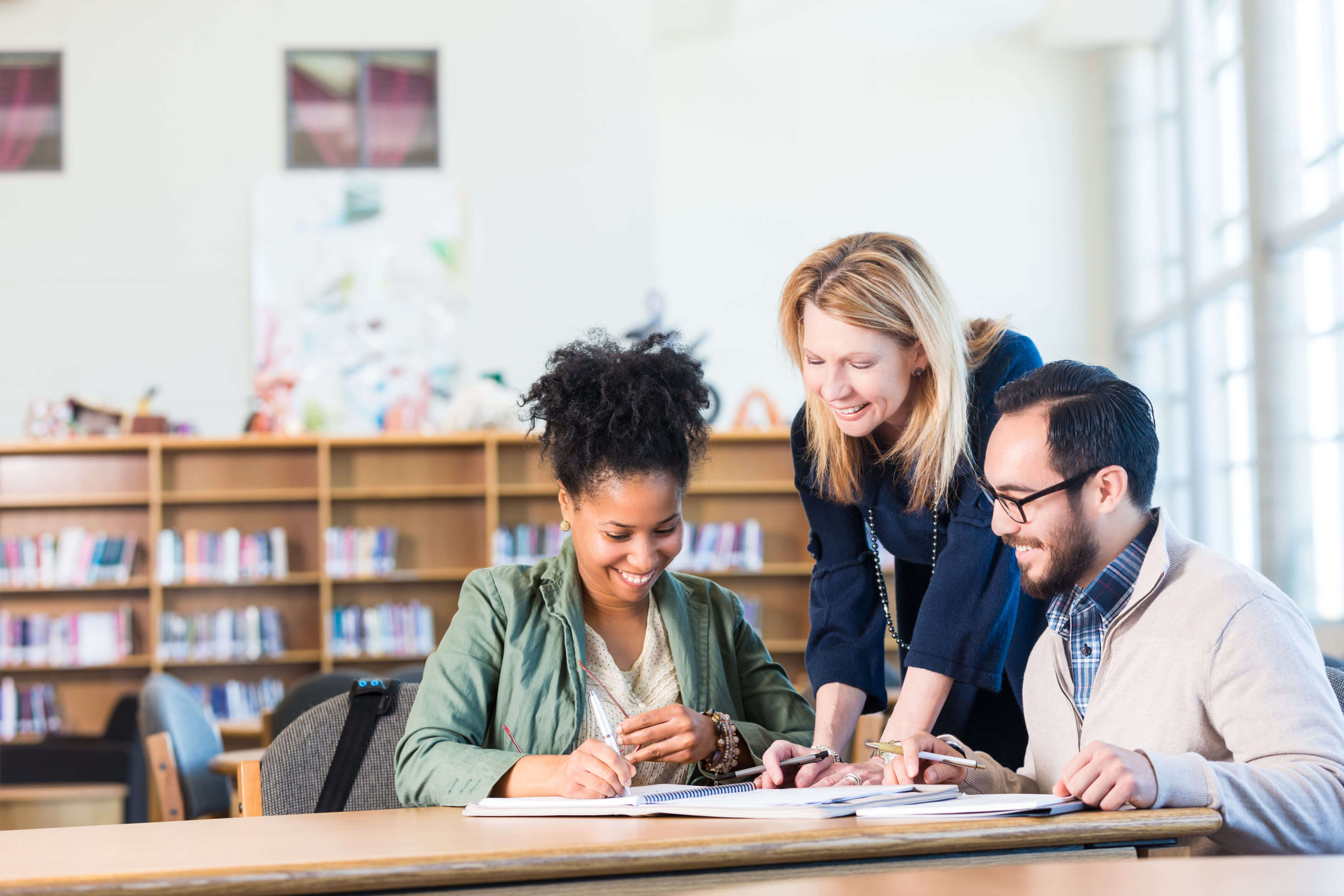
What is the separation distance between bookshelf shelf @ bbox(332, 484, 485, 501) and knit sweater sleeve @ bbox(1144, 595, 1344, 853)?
5.32 m

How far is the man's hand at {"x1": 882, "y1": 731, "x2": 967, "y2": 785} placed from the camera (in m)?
1.50

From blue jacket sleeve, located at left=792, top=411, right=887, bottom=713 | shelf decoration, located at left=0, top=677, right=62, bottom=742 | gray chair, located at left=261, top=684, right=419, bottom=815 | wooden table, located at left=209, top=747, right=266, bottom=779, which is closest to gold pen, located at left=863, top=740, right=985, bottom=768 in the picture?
blue jacket sleeve, located at left=792, top=411, right=887, bottom=713

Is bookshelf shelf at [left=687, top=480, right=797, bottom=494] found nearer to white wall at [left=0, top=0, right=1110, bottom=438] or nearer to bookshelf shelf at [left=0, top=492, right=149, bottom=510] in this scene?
white wall at [left=0, top=0, right=1110, bottom=438]

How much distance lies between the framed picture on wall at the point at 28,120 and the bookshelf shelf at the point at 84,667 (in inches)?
132

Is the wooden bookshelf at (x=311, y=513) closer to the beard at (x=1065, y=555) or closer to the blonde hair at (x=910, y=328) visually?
the blonde hair at (x=910, y=328)

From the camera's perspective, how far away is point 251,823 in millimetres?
1411

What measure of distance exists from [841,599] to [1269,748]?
79cm

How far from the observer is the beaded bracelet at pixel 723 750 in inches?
65.8

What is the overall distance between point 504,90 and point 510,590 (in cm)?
688

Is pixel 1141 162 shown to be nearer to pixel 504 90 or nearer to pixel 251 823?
pixel 504 90

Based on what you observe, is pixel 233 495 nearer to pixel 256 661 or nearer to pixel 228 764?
pixel 256 661

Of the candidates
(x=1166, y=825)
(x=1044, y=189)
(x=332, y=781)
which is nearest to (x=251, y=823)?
(x=332, y=781)

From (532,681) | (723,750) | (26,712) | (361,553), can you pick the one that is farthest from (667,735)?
(26,712)

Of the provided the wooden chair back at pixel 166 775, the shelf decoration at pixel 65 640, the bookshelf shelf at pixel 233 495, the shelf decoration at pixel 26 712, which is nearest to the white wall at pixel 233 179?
the bookshelf shelf at pixel 233 495
